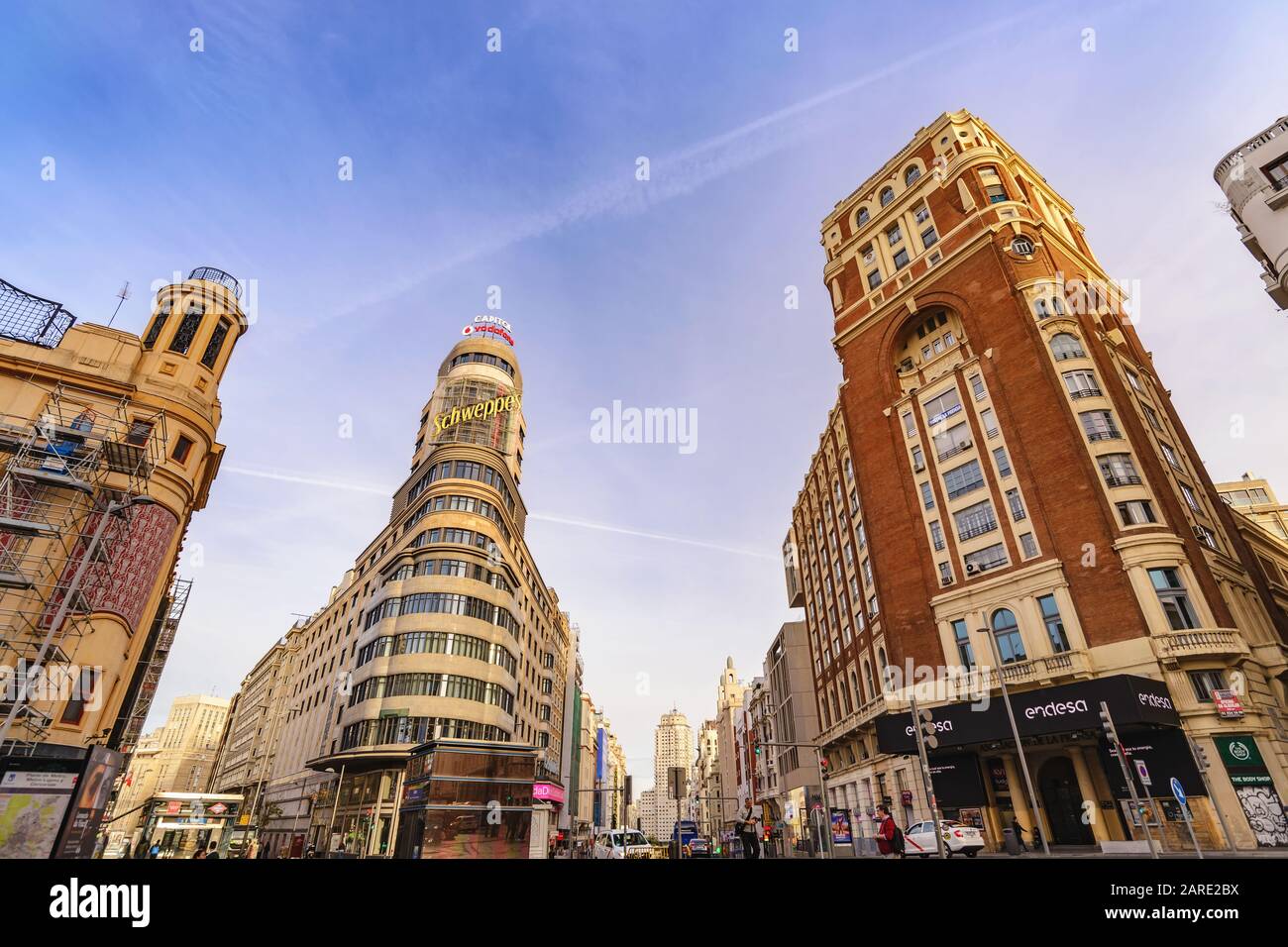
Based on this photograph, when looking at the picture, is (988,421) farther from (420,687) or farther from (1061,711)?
(420,687)

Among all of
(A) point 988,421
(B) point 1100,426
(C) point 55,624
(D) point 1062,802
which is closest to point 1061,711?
(D) point 1062,802

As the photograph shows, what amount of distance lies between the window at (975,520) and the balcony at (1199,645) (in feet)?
34.8

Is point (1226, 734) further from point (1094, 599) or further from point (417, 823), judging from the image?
point (417, 823)

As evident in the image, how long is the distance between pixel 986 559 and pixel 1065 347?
14677 millimetres

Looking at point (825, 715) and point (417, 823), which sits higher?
point (825, 715)

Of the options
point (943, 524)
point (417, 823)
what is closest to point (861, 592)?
point (943, 524)

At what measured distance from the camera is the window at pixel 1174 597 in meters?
32.1

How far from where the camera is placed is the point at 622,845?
4253 cm

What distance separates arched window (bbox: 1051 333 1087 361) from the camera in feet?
133

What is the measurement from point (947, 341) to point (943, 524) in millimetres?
15548

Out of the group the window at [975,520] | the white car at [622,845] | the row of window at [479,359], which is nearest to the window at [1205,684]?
the window at [975,520]

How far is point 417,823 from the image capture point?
906 inches

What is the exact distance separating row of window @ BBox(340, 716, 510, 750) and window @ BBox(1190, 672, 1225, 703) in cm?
3889
